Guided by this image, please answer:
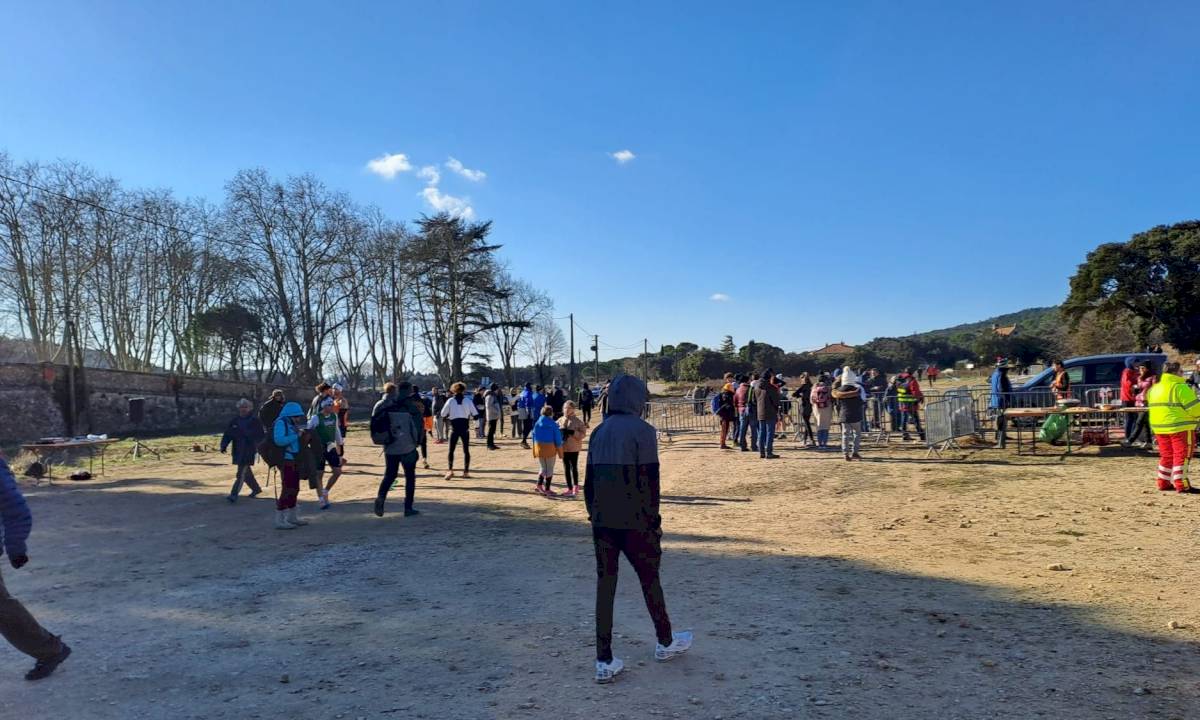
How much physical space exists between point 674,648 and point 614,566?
2.28 feet

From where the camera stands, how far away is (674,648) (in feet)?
14.3

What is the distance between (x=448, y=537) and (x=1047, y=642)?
6142 millimetres

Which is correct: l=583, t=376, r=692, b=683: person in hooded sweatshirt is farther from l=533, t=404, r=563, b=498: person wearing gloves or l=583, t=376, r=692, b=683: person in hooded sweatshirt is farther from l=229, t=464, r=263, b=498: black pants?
l=229, t=464, r=263, b=498: black pants

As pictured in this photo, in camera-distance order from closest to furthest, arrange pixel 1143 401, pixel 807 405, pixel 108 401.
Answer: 1. pixel 1143 401
2. pixel 807 405
3. pixel 108 401

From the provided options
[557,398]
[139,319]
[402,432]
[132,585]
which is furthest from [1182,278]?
[139,319]

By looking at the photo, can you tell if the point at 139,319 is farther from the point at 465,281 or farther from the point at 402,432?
the point at 402,432

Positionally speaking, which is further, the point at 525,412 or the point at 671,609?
the point at 525,412

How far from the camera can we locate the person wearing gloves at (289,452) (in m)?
9.15

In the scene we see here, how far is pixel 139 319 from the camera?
4312cm

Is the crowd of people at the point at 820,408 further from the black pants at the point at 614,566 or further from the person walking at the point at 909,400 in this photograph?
the black pants at the point at 614,566

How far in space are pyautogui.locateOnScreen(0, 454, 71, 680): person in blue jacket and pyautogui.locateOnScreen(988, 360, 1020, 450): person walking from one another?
14514mm

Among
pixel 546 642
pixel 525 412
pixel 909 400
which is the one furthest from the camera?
pixel 525 412

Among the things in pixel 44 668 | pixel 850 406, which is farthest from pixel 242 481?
pixel 850 406

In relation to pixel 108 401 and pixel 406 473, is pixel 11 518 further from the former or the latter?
pixel 108 401
